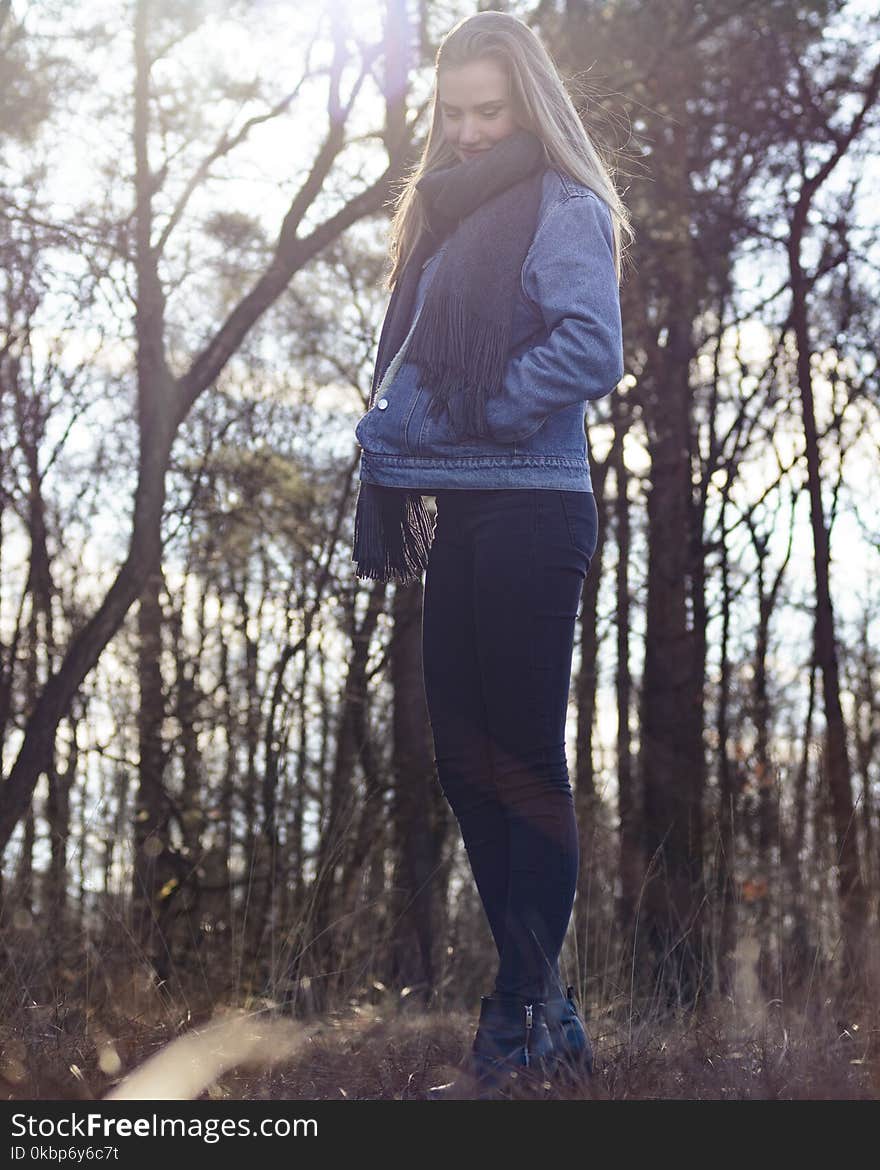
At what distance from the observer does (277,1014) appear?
3.26 meters

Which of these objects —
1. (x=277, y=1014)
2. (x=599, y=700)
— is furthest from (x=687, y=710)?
(x=277, y=1014)

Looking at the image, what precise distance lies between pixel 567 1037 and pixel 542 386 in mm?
1079

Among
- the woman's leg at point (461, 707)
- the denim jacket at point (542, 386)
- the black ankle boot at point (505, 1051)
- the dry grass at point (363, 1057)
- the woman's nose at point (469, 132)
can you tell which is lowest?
the dry grass at point (363, 1057)

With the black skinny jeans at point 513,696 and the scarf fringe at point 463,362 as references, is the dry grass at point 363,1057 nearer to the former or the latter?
the black skinny jeans at point 513,696

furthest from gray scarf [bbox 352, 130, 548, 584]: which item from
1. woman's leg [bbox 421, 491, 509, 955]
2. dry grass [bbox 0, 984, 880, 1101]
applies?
dry grass [bbox 0, 984, 880, 1101]

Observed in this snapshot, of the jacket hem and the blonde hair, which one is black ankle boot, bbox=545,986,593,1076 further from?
the blonde hair

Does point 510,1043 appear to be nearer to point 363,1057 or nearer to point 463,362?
point 363,1057

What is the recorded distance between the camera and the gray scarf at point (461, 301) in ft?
7.23

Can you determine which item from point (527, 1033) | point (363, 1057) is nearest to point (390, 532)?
point (527, 1033)

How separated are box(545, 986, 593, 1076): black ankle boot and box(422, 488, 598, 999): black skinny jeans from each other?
1.3 inches

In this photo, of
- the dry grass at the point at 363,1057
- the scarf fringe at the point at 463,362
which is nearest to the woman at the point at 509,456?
the scarf fringe at the point at 463,362

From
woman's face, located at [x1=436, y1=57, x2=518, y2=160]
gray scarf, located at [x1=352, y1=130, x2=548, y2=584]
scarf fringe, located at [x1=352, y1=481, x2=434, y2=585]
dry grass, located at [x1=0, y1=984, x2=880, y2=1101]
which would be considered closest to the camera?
dry grass, located at [x1=0, y1=984, x2=880, y2=1101]

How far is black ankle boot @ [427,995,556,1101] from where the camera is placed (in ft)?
6.48

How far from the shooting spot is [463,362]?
7.23 ft
